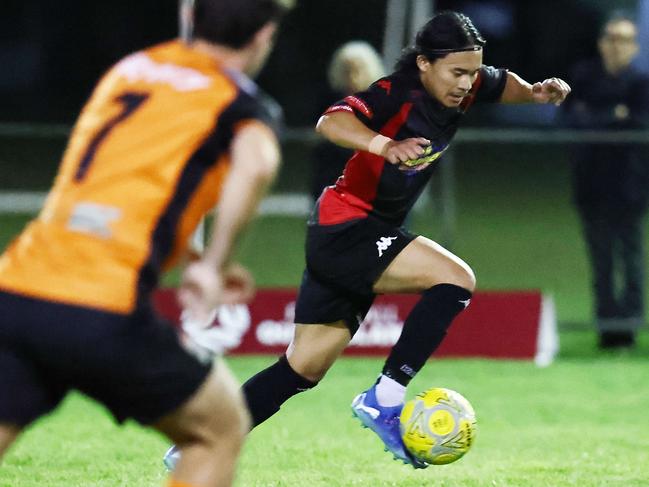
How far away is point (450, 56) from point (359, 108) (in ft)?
1.37

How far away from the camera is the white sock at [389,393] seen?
219 inches

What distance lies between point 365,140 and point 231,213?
193 centimetres

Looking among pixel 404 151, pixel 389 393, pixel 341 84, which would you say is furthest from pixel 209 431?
pixel 341 84

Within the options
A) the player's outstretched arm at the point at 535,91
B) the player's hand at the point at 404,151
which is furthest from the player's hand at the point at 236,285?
the player's outstretched arm at the point at 535,91

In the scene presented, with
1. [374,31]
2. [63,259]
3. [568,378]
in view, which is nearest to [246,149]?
[63,259]

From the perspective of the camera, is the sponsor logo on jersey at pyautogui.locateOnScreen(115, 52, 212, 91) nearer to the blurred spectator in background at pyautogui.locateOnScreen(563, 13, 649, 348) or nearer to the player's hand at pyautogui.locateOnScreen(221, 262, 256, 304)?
the player's hand at pyautogui.locateOnScreen(221, 262, 256, 304)

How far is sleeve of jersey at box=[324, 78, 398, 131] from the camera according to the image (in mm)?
5492

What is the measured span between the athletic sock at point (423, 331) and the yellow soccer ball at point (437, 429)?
157 millimetres

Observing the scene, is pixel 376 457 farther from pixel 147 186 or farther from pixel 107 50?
pixel 107 50

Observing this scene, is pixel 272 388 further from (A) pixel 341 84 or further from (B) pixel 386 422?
(A) pixel 341 84

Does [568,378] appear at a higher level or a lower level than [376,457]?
lower

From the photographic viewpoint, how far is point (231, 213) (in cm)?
338

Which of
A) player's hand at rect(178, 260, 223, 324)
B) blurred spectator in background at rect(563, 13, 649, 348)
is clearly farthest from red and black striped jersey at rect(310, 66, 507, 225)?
blurred spectator in background at rect(563, 13, 649, 348)

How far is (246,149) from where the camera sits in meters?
3.42
